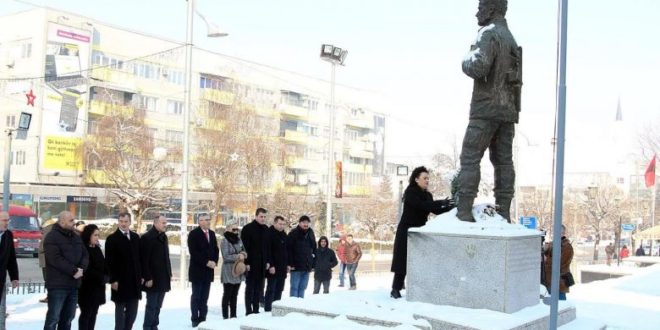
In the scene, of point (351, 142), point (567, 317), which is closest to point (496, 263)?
point (567, 317)

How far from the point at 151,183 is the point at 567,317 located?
3208 cm

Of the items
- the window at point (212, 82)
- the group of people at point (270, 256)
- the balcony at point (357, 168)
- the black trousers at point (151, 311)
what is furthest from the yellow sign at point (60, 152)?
the black trousers at point (151, 311)

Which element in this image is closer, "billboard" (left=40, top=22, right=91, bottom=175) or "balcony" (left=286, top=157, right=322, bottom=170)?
"billboard" (left=40, top=22, right=91, bottom=175)

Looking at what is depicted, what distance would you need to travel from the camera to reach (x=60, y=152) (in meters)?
44.2

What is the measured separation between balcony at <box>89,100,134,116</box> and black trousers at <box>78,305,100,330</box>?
3025cm

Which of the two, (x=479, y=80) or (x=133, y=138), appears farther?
(x=133, y=138)

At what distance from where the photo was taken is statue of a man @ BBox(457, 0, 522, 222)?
7977 millimetres

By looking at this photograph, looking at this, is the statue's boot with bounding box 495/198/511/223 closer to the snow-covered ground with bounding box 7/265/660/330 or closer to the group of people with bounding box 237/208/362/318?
the snow-covered ground with bounding box 7/265/660/330

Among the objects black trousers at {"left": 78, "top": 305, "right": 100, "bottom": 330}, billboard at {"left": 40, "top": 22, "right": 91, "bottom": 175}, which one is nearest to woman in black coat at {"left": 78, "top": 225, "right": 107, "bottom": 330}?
black trousers at {"left": 78, "top": 305, "right": 100, "bottom": 330}

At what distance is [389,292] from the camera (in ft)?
28.7

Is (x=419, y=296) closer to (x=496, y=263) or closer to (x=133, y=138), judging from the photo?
(x=496, y=263)

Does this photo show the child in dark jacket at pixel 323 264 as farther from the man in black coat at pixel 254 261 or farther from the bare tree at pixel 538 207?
the bare tree at pixel 538 207

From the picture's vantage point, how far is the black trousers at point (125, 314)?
920 cm

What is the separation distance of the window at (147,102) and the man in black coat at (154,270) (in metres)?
40.3
